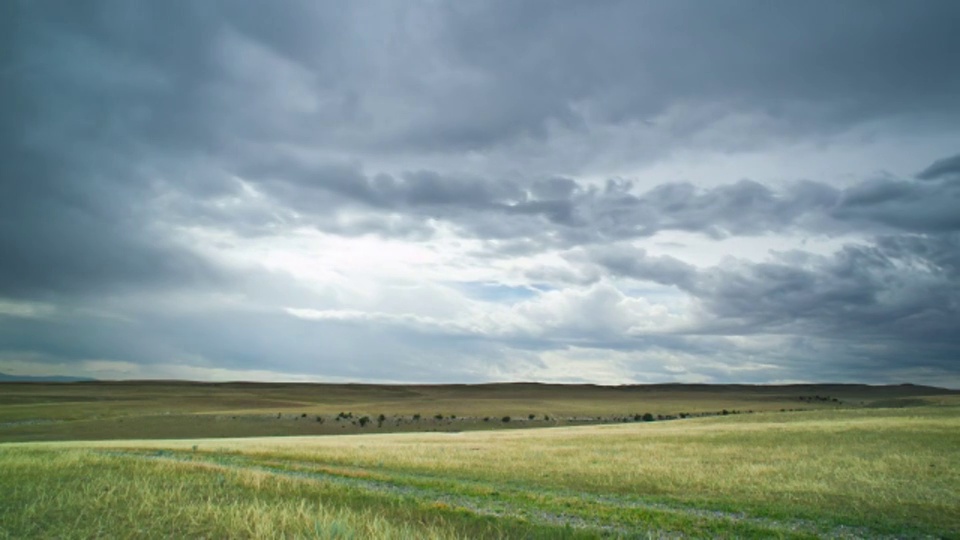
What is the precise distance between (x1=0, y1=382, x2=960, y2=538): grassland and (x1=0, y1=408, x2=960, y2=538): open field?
0.18 ft

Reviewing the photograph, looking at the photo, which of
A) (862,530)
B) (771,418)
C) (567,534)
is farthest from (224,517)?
(771,418)

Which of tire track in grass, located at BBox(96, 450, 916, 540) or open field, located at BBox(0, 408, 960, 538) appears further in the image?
tire track in grass, located at BBox(96, 450, 916, 540)

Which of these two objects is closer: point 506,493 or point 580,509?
point 580,509

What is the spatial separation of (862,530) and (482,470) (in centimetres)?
1489

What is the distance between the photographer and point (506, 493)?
64.8 ft

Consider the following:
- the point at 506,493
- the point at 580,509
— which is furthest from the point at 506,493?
the point at 580,509

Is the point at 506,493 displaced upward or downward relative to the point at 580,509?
downward

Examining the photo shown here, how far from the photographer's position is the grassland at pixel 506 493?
11211 mm

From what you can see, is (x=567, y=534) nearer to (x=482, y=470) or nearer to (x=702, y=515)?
(x=702, y=515)

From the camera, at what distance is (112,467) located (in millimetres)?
18844

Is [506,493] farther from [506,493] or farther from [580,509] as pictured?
[580,509]

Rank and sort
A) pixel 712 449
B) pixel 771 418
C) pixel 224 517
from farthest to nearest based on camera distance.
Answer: pixel 771 418 < pixel 712 449 < pixel 224 517

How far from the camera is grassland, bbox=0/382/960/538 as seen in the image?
1121cm

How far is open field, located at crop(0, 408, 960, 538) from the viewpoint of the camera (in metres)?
11.3
